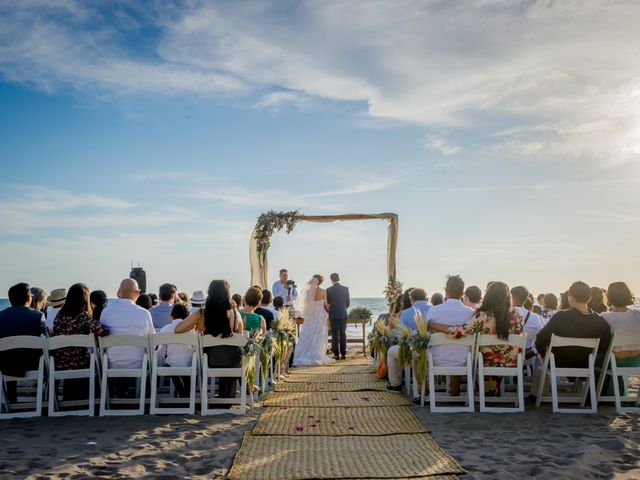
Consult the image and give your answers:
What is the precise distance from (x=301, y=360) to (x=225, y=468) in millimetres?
9918

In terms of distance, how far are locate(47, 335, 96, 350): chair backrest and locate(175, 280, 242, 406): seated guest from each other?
947mm

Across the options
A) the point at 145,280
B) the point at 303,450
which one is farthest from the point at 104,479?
the point at 145,280

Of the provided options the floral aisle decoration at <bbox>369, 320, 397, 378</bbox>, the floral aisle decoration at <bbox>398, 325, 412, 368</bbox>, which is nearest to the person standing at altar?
the floral aisle decoration at <bbox>369, 320, 397, 378</bbox>

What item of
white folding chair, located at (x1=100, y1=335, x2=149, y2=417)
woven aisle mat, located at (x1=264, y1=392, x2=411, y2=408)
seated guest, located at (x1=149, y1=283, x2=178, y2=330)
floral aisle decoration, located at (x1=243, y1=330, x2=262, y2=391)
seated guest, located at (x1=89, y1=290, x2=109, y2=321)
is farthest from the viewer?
seated guest, located at (x1=149, y1=283, x2=178, y2=330)

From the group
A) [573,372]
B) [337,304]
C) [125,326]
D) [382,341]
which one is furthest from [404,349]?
[337,304]

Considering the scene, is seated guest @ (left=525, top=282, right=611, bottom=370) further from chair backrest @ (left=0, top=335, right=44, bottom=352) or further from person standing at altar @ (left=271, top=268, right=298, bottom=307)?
person standing at altar @ (left=271, top=268, right=298, bottom=307)

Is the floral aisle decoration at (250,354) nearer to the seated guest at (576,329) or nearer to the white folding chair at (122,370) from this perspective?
the white folding chair at (122,370)

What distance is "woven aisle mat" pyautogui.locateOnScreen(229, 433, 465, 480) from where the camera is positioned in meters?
4.83

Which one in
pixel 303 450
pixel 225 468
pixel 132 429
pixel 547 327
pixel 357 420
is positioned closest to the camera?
pixel 225 468

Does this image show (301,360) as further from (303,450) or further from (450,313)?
(303,450)

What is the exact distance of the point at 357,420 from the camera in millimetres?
7008

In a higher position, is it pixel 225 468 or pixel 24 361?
pixel 24 361

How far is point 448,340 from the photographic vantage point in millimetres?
7367

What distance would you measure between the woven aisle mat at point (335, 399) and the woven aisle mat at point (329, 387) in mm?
337
